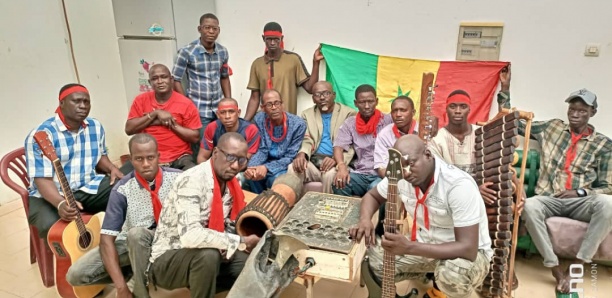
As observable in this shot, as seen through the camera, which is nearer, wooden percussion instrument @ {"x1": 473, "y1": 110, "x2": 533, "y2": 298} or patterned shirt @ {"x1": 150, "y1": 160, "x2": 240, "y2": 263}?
patterned shirt @ {"x1": 150, "y1": 160, "x2": 240, "y2": 263}

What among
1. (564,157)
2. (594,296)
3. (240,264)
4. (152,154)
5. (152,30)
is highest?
(152,30)

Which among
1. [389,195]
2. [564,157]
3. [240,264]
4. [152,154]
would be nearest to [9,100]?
[152,154]

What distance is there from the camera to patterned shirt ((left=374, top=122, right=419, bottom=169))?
133 inches

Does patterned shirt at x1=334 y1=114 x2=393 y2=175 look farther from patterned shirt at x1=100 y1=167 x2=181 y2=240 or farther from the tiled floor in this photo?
patterned shirt at x1=100 y1=167 x2=181 y2=240

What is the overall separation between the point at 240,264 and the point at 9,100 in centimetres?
349

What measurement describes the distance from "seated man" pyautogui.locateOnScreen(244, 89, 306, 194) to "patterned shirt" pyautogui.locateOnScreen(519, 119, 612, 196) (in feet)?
7.01

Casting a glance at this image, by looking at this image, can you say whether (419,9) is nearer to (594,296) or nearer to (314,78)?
(314,78)

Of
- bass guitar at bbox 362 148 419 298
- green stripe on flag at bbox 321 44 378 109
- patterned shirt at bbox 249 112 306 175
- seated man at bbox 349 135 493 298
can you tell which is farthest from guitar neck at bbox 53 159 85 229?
green stripe on flag at bbox 321 44 378 109

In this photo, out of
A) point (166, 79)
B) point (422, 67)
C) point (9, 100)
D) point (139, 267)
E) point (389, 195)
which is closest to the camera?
point (389, 195)

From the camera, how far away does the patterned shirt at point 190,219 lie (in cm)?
224

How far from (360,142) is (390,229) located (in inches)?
67.3

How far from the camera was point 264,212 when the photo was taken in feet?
8.57

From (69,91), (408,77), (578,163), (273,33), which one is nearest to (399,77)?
(408,77)

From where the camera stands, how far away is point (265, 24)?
4551 millimetres
